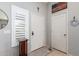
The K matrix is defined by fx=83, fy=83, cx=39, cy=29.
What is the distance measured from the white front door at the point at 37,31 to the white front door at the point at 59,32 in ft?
1.06

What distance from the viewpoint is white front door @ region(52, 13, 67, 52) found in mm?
2271

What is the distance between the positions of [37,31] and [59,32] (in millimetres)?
635

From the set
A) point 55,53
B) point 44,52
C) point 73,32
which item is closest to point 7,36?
point 44,52

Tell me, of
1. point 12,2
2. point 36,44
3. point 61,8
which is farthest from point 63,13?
point 12,2

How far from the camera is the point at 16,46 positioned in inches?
84.7

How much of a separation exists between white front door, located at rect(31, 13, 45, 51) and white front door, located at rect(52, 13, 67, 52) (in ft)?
1.06

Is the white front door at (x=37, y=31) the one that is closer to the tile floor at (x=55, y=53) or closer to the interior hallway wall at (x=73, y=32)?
the tile floor at (x=55, y=53)

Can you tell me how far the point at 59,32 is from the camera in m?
2.35

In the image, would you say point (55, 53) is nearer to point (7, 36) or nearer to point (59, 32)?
point (59, 32)

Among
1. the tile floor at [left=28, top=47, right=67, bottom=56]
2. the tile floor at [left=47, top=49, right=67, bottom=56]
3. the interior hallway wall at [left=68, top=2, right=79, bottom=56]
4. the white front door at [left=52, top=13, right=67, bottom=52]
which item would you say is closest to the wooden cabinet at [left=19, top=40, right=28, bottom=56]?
the tile floor at [left=28, top=47, right=67, bottom=56]

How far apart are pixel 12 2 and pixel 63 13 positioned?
1.34 metres

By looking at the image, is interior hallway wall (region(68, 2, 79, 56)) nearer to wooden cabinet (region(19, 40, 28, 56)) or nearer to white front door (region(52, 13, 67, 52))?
white front door (region(52, 13, 67, 52))

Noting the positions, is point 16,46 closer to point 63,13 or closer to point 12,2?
point 12,2

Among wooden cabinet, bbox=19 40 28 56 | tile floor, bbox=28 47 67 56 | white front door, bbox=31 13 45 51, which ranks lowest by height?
tile floor, bbox=28 47 67 56
